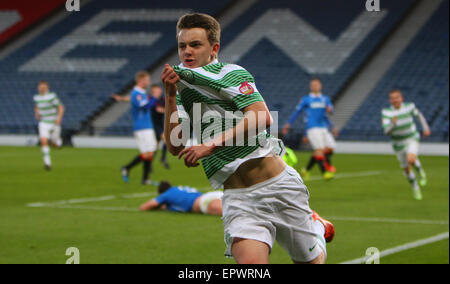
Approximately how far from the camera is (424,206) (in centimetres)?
1186

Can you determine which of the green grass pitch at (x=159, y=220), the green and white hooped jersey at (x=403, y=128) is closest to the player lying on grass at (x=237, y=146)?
the green grass pitch at (x=159, y=220)

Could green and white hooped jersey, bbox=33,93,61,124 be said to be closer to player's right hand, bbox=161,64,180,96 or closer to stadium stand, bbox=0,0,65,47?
player's right hand, bbox=161,64,180,96

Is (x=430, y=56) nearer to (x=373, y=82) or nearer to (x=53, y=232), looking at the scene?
(x=373, y=82)

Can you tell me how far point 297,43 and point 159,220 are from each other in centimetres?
2568

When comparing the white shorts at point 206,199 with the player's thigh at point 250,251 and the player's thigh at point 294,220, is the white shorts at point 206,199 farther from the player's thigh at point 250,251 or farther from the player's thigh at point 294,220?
the player's thigh at point 250,251

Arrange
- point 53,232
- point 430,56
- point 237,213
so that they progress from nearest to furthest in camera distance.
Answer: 1. point 237,213
2. point 53,232
3. point 430,56

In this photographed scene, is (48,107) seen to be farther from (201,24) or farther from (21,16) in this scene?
(21,16)

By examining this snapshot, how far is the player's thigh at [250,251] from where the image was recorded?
13.4 ft

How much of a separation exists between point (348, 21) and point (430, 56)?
4.68 m

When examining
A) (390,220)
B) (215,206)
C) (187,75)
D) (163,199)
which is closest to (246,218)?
(187,75)

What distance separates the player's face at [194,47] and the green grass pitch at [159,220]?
11.3 ft

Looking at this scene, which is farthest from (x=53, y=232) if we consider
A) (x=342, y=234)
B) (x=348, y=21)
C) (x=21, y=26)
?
(x=21, y=26)

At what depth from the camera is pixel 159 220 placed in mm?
9977
